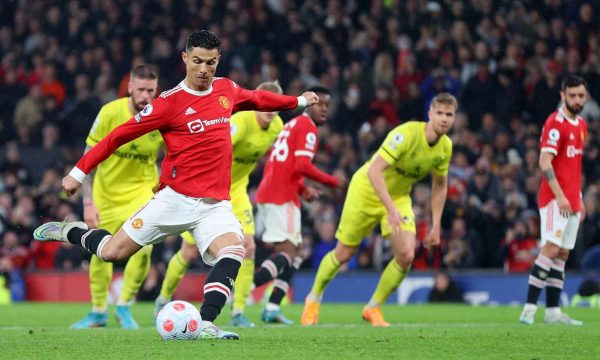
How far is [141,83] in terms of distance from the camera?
1012cm

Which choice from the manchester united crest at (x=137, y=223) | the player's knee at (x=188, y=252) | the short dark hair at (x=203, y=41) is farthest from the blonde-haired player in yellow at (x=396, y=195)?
the short dark hair at (x=203, y=41)

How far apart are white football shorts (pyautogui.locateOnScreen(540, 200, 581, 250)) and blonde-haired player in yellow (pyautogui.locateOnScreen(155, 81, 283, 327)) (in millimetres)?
2915

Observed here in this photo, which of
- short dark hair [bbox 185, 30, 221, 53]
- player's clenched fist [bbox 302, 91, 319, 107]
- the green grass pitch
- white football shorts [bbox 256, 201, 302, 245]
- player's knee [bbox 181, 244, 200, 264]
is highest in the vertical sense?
short dark hair [bbox 185, 30, 221, 53]

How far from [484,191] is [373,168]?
7.73 meters

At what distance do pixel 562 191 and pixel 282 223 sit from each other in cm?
307

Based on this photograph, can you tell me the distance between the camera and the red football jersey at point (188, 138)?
798cm

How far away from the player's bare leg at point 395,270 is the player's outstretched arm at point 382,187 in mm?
335

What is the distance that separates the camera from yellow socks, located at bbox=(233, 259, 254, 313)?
1130 cm

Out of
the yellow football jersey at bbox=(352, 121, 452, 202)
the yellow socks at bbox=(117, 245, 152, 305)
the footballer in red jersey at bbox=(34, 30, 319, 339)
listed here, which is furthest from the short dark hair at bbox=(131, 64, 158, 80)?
the yellow football jersey at bbox=(352, 121, 452, 202)

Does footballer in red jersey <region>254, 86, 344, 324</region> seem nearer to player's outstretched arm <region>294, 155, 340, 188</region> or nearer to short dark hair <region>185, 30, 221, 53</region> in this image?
player's outstretched arm <region>294, 155, 340, 188</region>

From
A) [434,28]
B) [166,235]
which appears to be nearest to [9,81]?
[434,28]

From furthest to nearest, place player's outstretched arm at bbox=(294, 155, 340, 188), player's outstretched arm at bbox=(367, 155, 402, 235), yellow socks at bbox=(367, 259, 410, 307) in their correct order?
1. player's outstretched arm at bbox=(294, 155, 340, 188)
2. yellow socks at bbox=(367, 259, 410, 307)
3. player's outstretched arm at bbox=(367, 155, 402, 235)

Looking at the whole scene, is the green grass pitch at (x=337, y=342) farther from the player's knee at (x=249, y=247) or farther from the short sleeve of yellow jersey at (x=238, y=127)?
the short sleeve of yellow jersey at (x=238, y=127)

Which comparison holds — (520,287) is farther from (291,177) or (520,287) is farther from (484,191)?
(291,177)
